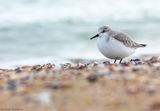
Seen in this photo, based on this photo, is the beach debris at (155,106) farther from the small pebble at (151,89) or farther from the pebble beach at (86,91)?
the small pebble at (151,89)

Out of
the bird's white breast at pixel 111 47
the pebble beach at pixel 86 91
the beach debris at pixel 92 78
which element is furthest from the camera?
the bird's white breast at pixel 111 47

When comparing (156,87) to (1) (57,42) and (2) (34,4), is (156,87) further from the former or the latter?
(2) (34,4)

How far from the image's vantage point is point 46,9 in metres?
21.6

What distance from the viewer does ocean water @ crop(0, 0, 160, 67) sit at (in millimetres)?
Result: 14078

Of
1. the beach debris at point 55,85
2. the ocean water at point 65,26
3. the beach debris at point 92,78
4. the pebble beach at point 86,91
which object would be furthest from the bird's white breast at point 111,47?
the ocean water at point 65,26

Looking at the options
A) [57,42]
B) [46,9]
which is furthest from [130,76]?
[46,9]

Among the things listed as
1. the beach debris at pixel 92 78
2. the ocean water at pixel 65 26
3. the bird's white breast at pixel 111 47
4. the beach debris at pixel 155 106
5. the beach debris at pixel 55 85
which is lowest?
the beach debris at pixel 155 106

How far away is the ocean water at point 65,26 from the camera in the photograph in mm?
14078

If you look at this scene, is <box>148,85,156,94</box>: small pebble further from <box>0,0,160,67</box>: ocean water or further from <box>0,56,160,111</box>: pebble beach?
<box>0,0,160,67</box>: ocean water

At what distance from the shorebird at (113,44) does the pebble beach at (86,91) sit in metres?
1.42

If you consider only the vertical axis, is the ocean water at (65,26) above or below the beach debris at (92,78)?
above

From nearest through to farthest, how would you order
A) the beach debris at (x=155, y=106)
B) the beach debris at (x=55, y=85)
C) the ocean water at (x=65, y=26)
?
the beach debris at (x=155, y=106) → the beach debris at (x=55, y=85) → the ocean water at (x=65, y=26)

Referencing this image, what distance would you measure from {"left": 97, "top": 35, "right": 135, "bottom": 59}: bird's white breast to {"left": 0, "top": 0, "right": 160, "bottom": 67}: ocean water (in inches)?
181

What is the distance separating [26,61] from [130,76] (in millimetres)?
7520
